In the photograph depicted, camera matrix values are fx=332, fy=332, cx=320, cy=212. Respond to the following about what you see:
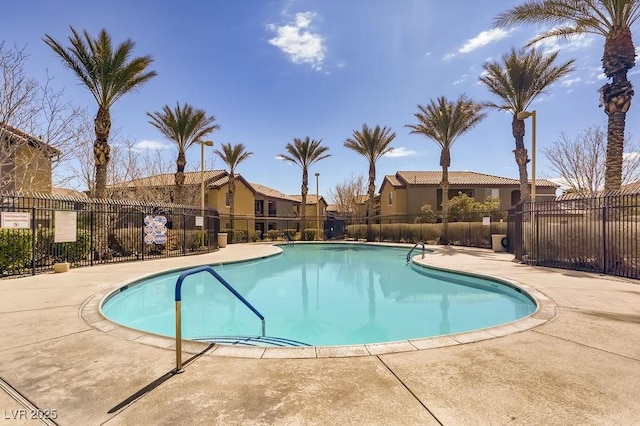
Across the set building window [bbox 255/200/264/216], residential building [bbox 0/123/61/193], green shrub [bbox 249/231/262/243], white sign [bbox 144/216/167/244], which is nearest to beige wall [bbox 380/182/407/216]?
green shrub [bbox 249/231/262/243]

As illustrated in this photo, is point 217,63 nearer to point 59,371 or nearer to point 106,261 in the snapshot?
point 106,261

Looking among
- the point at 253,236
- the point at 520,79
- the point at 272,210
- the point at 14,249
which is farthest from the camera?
the point at 272,210

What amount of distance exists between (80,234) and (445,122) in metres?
23.0

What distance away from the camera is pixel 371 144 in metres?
29.1

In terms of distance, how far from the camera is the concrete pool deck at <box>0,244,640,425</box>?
2705mm

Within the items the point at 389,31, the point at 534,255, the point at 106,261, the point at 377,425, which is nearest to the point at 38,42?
the point at 106,261

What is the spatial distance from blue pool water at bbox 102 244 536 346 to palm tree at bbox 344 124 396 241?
17639mm

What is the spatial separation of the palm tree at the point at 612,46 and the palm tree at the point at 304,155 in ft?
67.4

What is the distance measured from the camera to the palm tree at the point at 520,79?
61.8 ft

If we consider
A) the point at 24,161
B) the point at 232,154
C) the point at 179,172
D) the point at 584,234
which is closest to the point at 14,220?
the point at 24,161

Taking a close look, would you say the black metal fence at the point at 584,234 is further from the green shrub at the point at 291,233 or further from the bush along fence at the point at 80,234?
the green shrub at the point at 291,233

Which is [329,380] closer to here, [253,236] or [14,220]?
[14,220]

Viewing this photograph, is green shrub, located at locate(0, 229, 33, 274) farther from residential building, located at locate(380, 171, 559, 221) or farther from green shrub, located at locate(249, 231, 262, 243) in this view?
residential building, located at locate(380, 171, 559, 221)

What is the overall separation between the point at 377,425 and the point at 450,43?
542 inches
